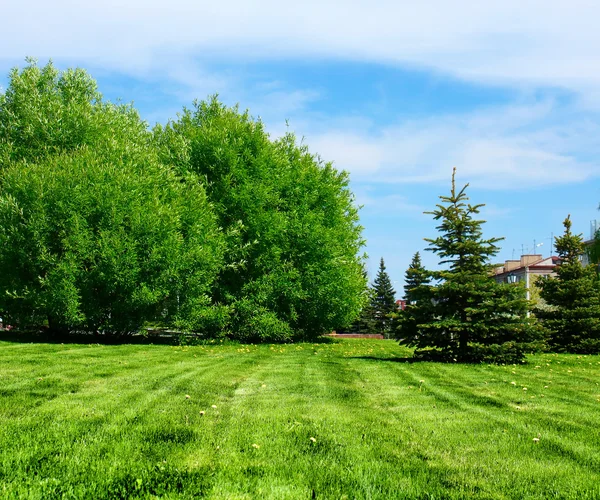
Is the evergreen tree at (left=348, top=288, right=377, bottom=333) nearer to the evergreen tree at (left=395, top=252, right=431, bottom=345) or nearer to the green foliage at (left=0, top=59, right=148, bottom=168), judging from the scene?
the green foliage at (left=0, top=59, right=148, bottom=168)

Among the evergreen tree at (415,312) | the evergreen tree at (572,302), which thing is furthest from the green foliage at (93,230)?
the evergreen tree at (572,302)

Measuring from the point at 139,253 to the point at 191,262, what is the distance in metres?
2.30

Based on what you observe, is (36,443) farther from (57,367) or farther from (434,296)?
(434,296)

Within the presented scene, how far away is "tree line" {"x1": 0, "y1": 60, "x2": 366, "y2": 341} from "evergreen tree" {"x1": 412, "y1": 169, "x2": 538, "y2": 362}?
11848mm

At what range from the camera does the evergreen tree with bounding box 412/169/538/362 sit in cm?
1603

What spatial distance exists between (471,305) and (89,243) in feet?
48.4

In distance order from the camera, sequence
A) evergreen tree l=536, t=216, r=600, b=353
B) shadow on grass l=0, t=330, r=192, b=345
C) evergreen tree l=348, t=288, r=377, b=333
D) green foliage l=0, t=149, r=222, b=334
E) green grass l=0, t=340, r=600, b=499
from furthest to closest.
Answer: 1. evergreen tree l=348, t=288, r=377, b=333
2. evergreen tree l=536, t=216, r=600, b=353
3. shadow on grass l=0, t=330, r=192, b=345
4. green foliage l=0, t=149, r=222, b=334
5. green grass l=0, t=340, r=600, b=499

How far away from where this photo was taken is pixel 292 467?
16.6 feet

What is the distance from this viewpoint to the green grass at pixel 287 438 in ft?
15.2

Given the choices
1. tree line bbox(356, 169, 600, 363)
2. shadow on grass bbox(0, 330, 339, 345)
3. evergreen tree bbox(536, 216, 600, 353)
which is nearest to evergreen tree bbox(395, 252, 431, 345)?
tree line bbox(356, 169, 600, 363)

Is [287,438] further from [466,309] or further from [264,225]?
[264,225]

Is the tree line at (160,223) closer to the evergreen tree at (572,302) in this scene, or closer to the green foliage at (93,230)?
the green foliage at (93,230)

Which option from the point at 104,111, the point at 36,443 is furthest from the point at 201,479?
the point at 104,111

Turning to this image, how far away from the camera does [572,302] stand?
95.8 ft
